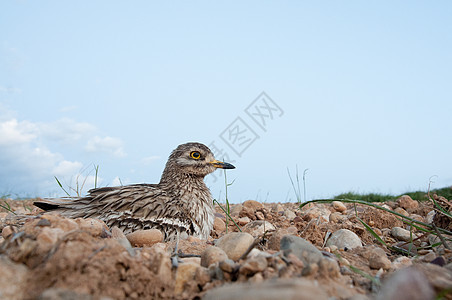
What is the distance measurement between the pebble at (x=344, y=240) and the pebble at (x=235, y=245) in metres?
1.39

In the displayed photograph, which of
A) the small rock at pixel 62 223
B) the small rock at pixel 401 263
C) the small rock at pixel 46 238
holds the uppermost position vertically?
the small rock at pixel 62 223

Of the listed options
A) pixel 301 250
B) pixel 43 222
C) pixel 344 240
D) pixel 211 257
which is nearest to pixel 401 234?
pixel 344 240

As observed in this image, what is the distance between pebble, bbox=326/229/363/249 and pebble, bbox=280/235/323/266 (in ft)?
4.60

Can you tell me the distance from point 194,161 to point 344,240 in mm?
2370

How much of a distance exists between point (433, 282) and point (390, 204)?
21.6 feet

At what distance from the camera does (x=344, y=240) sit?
391 cm

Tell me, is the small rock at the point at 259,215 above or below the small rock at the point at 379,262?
above

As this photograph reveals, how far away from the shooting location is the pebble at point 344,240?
12.6ft

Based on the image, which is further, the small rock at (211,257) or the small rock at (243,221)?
the small rock at (243,221)

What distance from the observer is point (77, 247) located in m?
2.15

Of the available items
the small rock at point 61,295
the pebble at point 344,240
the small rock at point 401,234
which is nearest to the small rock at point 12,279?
the small rock at point 61,295

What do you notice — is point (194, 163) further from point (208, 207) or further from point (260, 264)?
point (260, 264)

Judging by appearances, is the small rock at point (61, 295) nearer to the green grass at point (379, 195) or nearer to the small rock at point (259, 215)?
the small rock at point (259, 215)

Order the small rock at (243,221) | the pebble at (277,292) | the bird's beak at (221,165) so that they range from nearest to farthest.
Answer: the pebble at (277,292) → the bird's beak at (221,165) → the small rock at (243,221)
